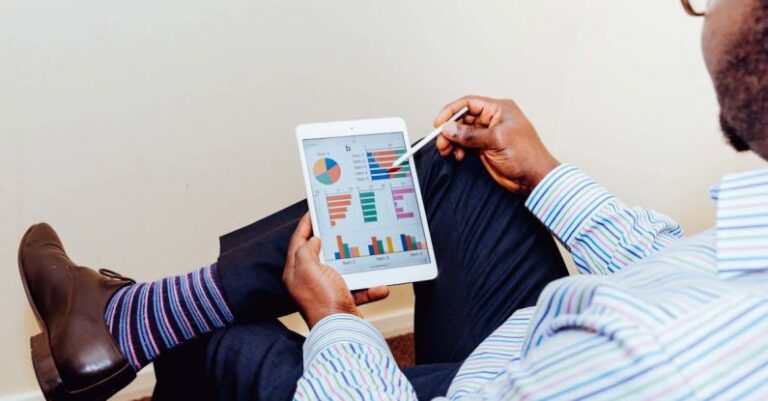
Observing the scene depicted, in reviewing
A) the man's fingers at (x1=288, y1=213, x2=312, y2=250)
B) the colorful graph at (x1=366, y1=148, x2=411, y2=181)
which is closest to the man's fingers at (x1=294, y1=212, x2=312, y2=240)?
the man's fingers at (x1=288, y1=213, x2=312, y2=250)

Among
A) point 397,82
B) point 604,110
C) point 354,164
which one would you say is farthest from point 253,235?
A: point 604,110

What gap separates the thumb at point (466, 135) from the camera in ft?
2.73

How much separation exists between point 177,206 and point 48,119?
0.22m

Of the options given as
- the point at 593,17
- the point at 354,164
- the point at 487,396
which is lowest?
the point at 487,396

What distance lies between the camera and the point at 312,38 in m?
0.96

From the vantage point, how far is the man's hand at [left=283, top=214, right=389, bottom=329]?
2.43ft

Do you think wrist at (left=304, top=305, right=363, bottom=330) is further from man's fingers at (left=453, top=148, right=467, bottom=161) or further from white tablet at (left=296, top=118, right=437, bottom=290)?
man's fingers at (left=453, top=148, right=467, bottom=161)

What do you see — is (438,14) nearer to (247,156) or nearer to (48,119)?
(247,156)

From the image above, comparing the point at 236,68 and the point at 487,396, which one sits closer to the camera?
the point at 487,396

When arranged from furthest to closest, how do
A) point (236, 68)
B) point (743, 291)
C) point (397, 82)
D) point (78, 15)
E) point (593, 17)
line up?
point (593, 17) → point (397, 82) → point (236, 68) → point (78, 15) → point (743, 291)

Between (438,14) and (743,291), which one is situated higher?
(438,14)

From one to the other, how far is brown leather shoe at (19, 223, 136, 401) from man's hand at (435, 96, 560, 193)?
1.48 ft

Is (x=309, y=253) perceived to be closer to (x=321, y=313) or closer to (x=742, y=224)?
(x=321, y=313)

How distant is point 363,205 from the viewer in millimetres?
836
